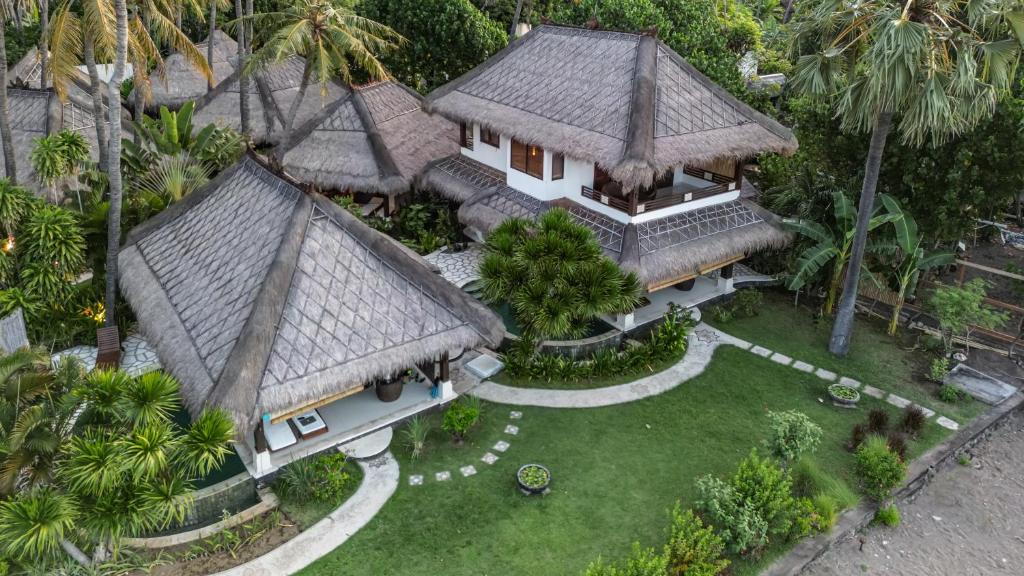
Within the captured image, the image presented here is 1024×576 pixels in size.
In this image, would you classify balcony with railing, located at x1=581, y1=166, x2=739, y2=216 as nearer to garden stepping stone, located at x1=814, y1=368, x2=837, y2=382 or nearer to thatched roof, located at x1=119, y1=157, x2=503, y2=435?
garden stepping stone, located at x1=814, y1=368, x2=837, y2=382

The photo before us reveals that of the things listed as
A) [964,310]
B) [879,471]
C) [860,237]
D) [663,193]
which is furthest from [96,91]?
[964,310]

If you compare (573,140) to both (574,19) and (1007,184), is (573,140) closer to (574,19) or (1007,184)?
(1007,184)

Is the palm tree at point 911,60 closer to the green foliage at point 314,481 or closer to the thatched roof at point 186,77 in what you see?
the green foliage at point 314,481

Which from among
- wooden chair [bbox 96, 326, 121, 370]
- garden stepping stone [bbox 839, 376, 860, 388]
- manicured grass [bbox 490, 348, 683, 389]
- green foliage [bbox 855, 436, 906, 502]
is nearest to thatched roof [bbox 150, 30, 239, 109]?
wooden chair [bbox 96, 326, 121, 370]

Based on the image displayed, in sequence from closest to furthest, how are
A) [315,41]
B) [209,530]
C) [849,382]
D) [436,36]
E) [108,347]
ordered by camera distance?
[209,530]
[108,347]
[849,382]
[315,41]
[436,36]

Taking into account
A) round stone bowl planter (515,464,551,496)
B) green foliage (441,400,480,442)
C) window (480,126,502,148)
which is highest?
window (480,126,502,148)

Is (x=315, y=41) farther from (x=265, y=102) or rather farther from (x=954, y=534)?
(x=954, y=534)

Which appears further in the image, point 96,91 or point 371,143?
point 371,143
